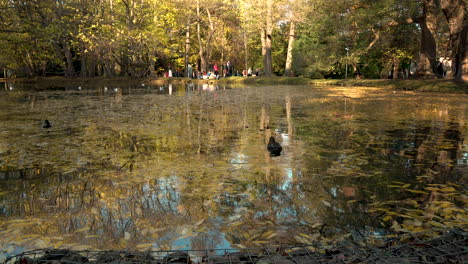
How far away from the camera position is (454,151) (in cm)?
707

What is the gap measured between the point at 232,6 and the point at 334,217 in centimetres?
4658

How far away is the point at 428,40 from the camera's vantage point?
2656 centimetres

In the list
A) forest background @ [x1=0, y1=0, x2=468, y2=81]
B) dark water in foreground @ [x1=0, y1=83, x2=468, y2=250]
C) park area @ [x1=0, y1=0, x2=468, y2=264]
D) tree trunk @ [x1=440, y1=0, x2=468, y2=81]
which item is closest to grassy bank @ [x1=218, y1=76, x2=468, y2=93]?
tree trunk @ [x1=440, y1=0, x2=468, y2=81]

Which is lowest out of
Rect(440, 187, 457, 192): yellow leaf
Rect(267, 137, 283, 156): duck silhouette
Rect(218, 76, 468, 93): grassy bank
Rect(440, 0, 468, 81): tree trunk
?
Rect(440, 187, 457, 192): yellow leaf

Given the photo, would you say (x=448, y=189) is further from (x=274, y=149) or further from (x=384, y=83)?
(x=384, y=83)

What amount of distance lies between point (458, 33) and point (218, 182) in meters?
23.0

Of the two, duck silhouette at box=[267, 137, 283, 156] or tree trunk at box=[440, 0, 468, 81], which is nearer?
duck silhouette at box=[267, 137, 283, 156]

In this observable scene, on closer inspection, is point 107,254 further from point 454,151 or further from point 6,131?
point 6,131

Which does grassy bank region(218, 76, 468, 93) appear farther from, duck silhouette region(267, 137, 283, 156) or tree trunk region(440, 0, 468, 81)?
duck silhouette region(267, 137, 283, 156)

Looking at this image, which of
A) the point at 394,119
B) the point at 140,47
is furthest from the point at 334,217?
the point at 140,47

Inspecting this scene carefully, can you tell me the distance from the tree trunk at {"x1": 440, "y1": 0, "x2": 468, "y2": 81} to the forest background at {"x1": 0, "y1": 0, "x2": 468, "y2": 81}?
0.18ft

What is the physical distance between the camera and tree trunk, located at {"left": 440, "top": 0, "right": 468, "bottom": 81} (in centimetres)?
2150

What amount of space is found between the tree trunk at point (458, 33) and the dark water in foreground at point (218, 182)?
15058 millimetres

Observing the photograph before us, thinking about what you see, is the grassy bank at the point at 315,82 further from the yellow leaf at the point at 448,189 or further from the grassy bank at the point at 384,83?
the yellow leaf at the point at 448,189
